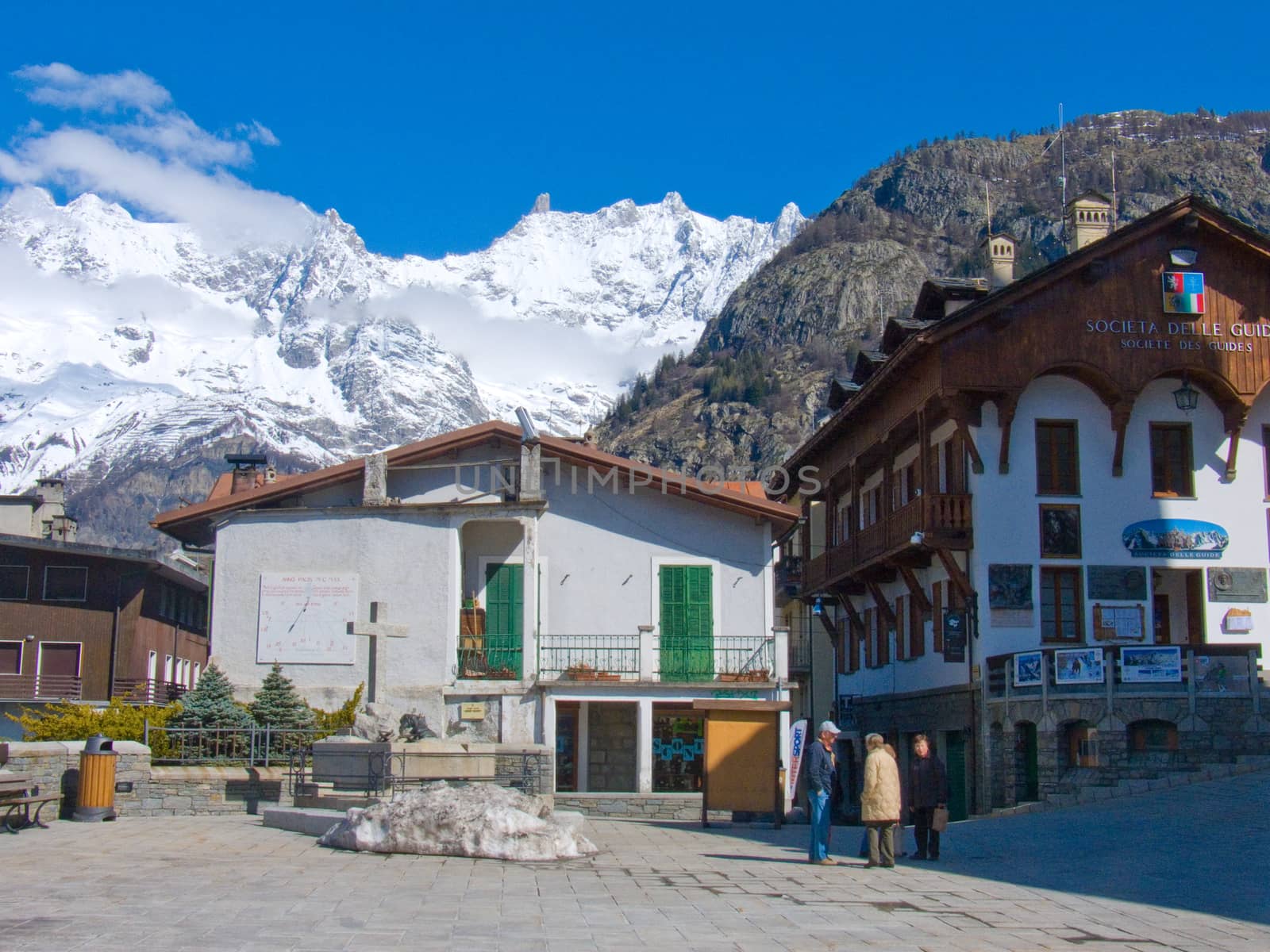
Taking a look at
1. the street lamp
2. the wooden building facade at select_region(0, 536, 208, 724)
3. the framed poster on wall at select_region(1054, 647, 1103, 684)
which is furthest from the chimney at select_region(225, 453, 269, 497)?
the street lamp

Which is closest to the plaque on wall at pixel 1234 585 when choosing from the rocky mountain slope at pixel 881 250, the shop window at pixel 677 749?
the shop window at pixel 677 749

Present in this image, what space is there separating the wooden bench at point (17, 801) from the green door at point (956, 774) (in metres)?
18.4

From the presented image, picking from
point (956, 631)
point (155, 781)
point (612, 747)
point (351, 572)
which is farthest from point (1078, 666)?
point (155, 781)

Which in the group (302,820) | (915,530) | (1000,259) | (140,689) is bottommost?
(302,820)

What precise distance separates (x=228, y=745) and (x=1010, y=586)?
15.4 metres

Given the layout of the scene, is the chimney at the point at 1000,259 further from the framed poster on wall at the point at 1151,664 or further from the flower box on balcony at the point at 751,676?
the flower box on balcony at the point at 751,676

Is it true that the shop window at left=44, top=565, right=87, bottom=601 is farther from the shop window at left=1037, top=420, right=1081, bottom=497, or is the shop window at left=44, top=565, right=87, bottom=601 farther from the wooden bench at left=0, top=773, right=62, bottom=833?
the shop window at left=1037, top=420, right=1081, bottom=497

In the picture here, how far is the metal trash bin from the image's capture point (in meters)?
19.9

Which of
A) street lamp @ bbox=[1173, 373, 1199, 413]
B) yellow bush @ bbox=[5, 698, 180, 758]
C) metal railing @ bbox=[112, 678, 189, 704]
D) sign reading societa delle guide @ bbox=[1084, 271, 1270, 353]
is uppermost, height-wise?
sign reading societa delle guide @ bbox=[1084, 271, 1270, 353]

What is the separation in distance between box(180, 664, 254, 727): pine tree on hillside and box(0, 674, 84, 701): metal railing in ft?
63.9

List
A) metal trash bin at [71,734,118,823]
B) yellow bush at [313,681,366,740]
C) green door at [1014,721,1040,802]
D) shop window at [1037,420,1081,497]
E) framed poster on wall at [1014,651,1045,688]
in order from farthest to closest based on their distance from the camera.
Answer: shop window at [1037,420,1081,497] → green door at [1014,721,1040,802] → framed poster on wall at [1014,651,1045,688] → yellow bush at [313,681,366,740] → metal trash bin at [71,734,118,823]

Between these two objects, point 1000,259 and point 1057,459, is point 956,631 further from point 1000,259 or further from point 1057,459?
point 1000,259

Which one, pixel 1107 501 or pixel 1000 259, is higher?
pixel 1000 259

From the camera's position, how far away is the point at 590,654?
28688 millimetres
